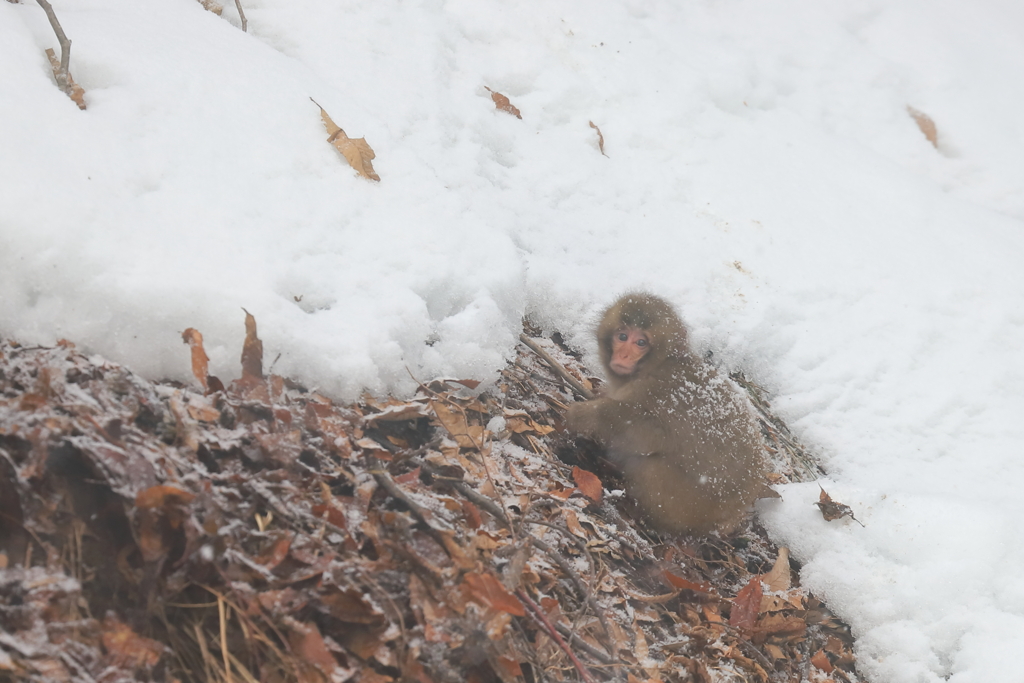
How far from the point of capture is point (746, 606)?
9.16ft

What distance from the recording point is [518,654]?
183cm

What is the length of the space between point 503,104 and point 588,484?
8.25 ft

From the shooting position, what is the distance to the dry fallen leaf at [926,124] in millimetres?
5652

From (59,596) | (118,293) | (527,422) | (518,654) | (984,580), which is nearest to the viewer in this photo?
(59,596)

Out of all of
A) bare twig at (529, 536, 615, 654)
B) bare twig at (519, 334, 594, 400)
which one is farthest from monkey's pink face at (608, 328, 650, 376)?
bare twig at (529, 536, 615, 654)

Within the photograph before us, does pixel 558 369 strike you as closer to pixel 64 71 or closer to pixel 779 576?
pixel 779 576

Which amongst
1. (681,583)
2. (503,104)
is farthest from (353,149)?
(681,583)

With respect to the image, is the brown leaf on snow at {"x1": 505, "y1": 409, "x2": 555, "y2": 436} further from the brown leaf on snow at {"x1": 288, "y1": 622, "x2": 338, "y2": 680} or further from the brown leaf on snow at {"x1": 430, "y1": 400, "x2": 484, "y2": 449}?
the brown leaf on snow at {"x1": 288, "y1": 622, "x2": 338, "y2": 680}

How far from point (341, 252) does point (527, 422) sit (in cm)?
115

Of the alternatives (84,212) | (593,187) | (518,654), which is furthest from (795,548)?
(84,212)

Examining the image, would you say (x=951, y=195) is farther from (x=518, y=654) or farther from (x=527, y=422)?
(x=518, y=654)

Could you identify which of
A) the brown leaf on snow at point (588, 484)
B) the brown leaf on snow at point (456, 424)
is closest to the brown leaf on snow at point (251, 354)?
the brown leaf on snow at point (456, 424)

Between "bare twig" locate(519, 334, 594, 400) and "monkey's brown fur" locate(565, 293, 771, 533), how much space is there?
23 cm

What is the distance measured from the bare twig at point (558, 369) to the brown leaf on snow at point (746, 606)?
1.22 m
